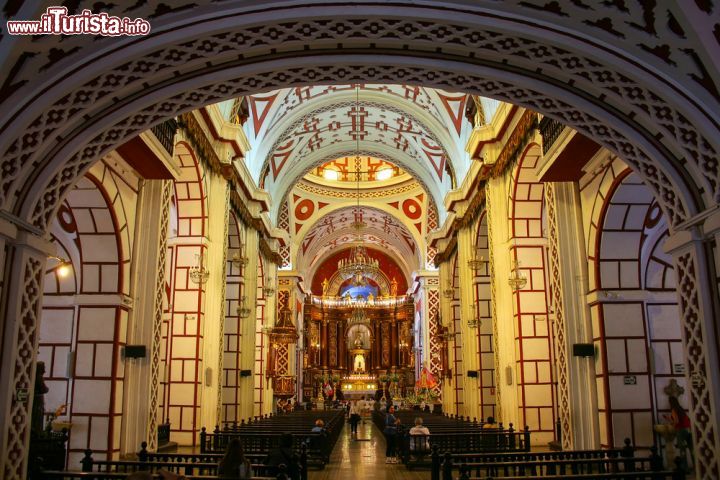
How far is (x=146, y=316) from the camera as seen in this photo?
414 inches

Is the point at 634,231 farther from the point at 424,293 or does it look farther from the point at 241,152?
the point at 424,293

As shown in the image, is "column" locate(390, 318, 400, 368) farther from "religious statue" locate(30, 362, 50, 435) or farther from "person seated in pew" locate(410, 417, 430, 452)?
"religious statue" locate(30, 362, 50, 435)

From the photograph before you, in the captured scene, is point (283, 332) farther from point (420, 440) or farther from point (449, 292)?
point (420, 440)

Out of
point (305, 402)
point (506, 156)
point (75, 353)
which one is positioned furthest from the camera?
point (305, 402)

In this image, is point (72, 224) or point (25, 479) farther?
point (72, 224)

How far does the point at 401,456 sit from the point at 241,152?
26.2 feet

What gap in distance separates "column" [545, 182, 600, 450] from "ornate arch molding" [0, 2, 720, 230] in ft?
12.4

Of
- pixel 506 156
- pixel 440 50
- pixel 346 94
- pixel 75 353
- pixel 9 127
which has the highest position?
pixel 346 94

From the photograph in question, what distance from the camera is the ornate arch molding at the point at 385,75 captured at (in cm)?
591

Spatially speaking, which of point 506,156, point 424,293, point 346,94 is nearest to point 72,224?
point 506,156

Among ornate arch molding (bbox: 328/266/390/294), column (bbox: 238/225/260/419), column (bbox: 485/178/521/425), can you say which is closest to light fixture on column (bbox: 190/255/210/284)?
column (bbox: 238/225/260/419)

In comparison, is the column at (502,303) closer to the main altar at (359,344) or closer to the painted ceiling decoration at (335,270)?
the main altar at (359,344)

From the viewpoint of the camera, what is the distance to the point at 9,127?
5.82 m

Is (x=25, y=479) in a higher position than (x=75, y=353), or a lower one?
lower
